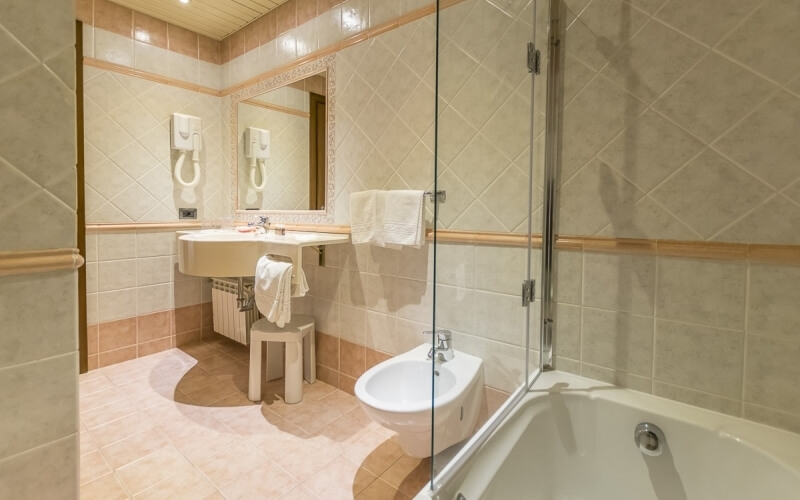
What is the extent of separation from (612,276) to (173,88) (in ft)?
9.99

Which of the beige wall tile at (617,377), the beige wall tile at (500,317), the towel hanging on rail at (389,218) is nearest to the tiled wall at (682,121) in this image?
the beige wall tile at (500,317)

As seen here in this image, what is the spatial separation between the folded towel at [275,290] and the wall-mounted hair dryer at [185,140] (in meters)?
1.39

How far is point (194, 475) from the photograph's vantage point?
4.94ft

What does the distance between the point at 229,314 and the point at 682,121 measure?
2765mm

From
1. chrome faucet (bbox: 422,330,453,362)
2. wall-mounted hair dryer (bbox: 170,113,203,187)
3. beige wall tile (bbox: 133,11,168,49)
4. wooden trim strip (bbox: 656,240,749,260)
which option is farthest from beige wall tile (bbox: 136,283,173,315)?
wooden trim strip (bbox: 656,240,749,260)

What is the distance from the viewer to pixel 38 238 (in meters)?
0.64

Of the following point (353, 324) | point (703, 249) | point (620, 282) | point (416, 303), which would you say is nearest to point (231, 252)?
point (353, 324)

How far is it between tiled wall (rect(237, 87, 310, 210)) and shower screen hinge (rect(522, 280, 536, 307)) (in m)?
1.52

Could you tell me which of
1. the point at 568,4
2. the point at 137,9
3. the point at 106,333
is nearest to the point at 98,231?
the point at 106,333

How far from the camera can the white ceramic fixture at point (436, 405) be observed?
1.10 meters

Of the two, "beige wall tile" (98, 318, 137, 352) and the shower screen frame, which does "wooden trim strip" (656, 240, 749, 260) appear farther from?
"beige wall tile" (98, 318, 137, 352)

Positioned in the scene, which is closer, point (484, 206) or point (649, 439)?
point (649, 439)

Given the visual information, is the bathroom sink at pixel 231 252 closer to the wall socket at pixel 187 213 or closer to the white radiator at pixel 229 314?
the white radiator at pixel 229 314

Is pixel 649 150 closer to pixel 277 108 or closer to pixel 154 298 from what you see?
pixel 277 108
